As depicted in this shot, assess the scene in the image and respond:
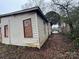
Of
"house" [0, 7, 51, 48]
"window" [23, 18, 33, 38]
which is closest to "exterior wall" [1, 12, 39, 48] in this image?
"house" [0, 7, 51, 48]

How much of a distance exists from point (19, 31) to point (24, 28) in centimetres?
70

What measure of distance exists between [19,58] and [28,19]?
384 cm

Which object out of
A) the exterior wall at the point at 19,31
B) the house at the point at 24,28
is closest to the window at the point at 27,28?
the house at the point at 24,28

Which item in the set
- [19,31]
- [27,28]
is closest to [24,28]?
[27,28]

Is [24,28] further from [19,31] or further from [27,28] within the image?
[19,31]

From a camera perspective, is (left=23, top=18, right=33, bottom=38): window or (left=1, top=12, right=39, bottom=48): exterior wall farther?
(left=23, top=18, right=33, bottom=38): window

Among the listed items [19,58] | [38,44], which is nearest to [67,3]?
[38,44]

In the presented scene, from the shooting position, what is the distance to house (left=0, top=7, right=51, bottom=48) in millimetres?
11281

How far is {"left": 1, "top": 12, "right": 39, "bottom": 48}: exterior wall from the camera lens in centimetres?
1131

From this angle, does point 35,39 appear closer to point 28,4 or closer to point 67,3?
point 67,3

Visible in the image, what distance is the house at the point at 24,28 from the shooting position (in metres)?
11.3

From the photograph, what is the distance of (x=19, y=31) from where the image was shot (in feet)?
41.5

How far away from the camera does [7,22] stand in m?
14.2

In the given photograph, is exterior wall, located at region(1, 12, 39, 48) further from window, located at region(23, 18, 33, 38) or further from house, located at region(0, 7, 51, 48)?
window, located at region(23, 18, 33, 38)
